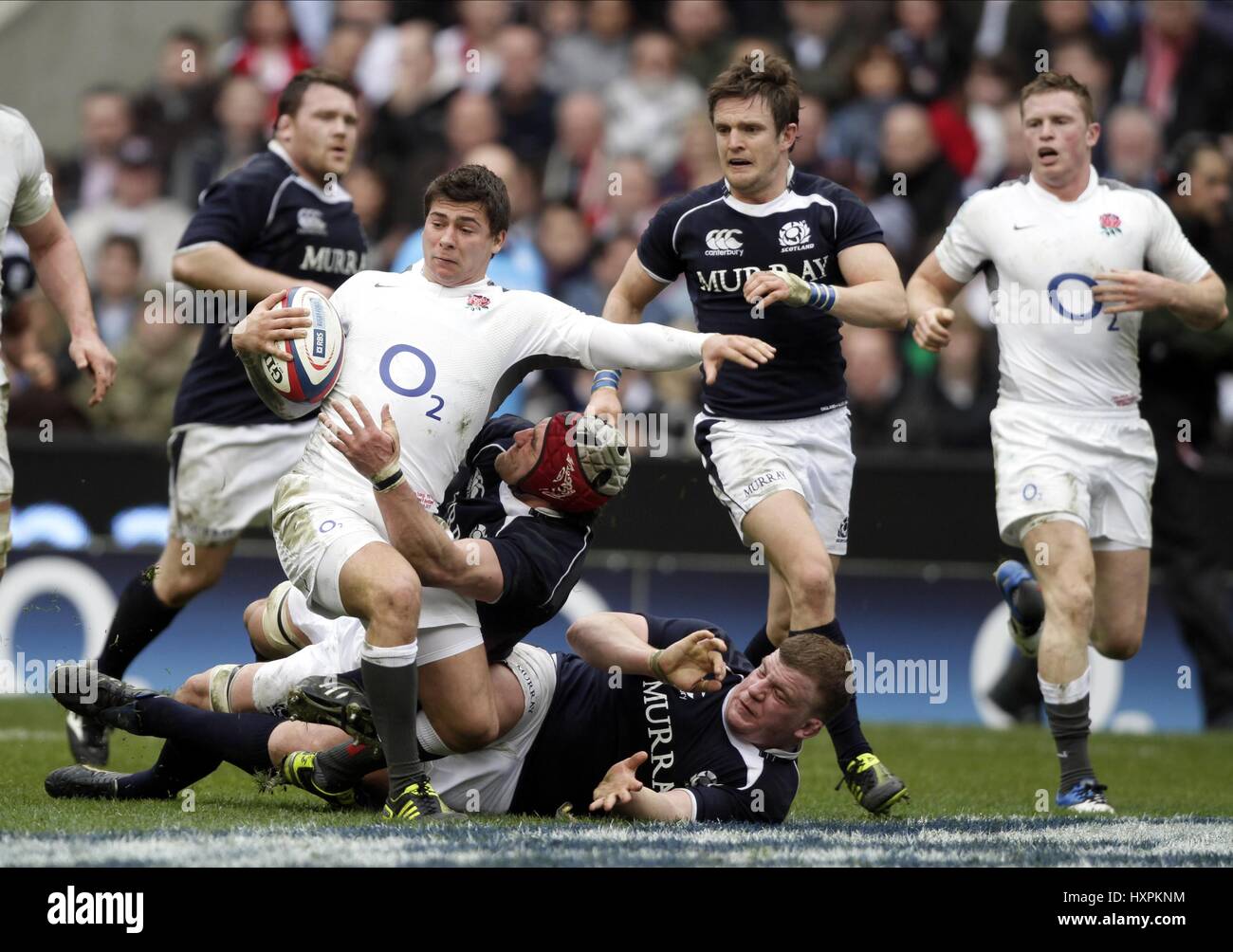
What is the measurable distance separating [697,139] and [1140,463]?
5.39 meters

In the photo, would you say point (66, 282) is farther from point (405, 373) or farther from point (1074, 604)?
point (1074, 604)

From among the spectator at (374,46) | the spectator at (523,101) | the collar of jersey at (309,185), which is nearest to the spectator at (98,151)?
the spectator at (374,46)

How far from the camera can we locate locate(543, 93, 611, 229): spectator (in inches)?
462

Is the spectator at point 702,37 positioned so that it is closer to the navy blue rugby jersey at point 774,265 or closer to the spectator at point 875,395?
the spectator at point 875,395

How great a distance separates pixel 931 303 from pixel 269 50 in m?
7.58

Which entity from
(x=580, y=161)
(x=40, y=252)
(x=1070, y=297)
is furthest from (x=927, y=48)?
(x=40, y=252)

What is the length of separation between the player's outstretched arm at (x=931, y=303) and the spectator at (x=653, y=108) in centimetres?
518

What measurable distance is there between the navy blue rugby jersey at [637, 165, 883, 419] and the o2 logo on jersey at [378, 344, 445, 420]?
1398 millimetres

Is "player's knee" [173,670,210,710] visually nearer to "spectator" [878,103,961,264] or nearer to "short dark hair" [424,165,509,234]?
"short dark hair" [424,165,509,234]

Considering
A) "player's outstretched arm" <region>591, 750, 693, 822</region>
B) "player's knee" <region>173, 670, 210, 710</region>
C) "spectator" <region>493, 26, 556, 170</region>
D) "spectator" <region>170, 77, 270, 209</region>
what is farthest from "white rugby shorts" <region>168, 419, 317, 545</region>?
"spectator" <region>170, 77, 270, 209</region>

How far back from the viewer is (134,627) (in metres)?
7.11

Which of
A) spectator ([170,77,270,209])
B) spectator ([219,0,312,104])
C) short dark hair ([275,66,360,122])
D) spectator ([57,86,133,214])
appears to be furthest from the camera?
spectator ([219,0,312,104])

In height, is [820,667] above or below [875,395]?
below
